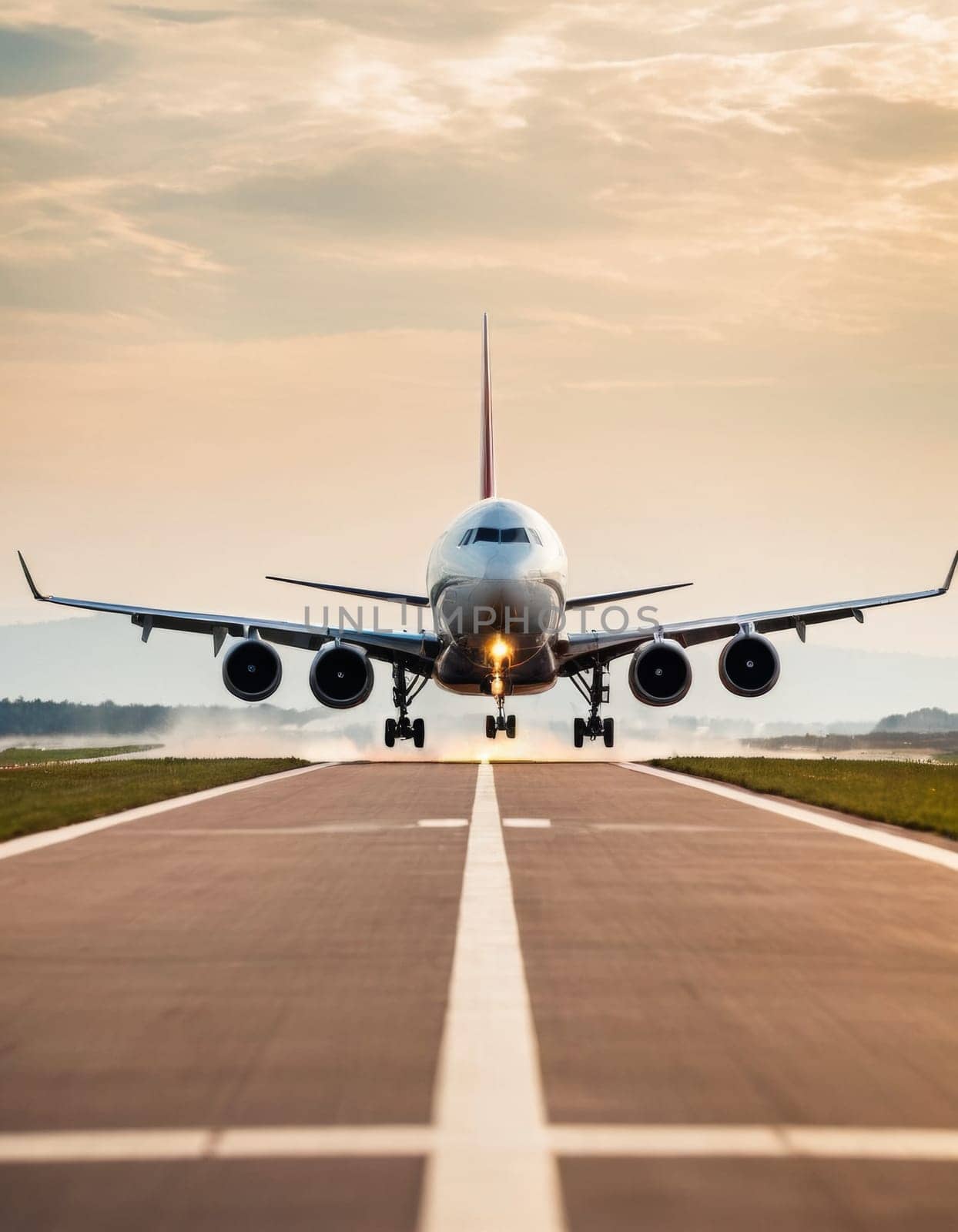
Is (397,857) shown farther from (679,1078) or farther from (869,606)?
(869,606)

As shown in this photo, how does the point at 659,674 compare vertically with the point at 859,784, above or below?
above

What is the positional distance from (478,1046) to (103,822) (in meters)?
11.8

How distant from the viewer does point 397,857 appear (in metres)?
13.0

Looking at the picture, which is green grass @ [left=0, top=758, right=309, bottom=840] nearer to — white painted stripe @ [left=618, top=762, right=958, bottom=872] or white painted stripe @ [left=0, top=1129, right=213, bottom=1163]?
white painted stripe @ [left=618, top=762, right=958, bottom=872]

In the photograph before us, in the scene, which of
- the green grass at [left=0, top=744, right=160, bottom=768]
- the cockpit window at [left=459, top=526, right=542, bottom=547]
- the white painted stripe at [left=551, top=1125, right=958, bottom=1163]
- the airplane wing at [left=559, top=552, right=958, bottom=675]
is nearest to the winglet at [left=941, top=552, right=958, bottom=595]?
the airplane wing at [left=559, top=552, right=958, bottom=675]

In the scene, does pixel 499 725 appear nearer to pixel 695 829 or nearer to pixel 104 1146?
pixel 695 829

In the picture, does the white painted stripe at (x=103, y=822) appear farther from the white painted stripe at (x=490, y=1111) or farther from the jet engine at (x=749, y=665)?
the jet engine at (x=749, y=665)

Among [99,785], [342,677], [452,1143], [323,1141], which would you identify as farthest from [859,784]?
[323,1141]

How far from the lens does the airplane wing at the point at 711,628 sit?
142 feet

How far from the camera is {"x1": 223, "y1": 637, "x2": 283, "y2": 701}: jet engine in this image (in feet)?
139

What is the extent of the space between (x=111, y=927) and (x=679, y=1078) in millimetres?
4477

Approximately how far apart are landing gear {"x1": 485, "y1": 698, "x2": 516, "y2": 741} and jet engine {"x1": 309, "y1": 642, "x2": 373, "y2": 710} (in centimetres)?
332

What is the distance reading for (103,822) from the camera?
55.4 feet

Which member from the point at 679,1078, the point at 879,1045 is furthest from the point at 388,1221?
the point at 879,1045
